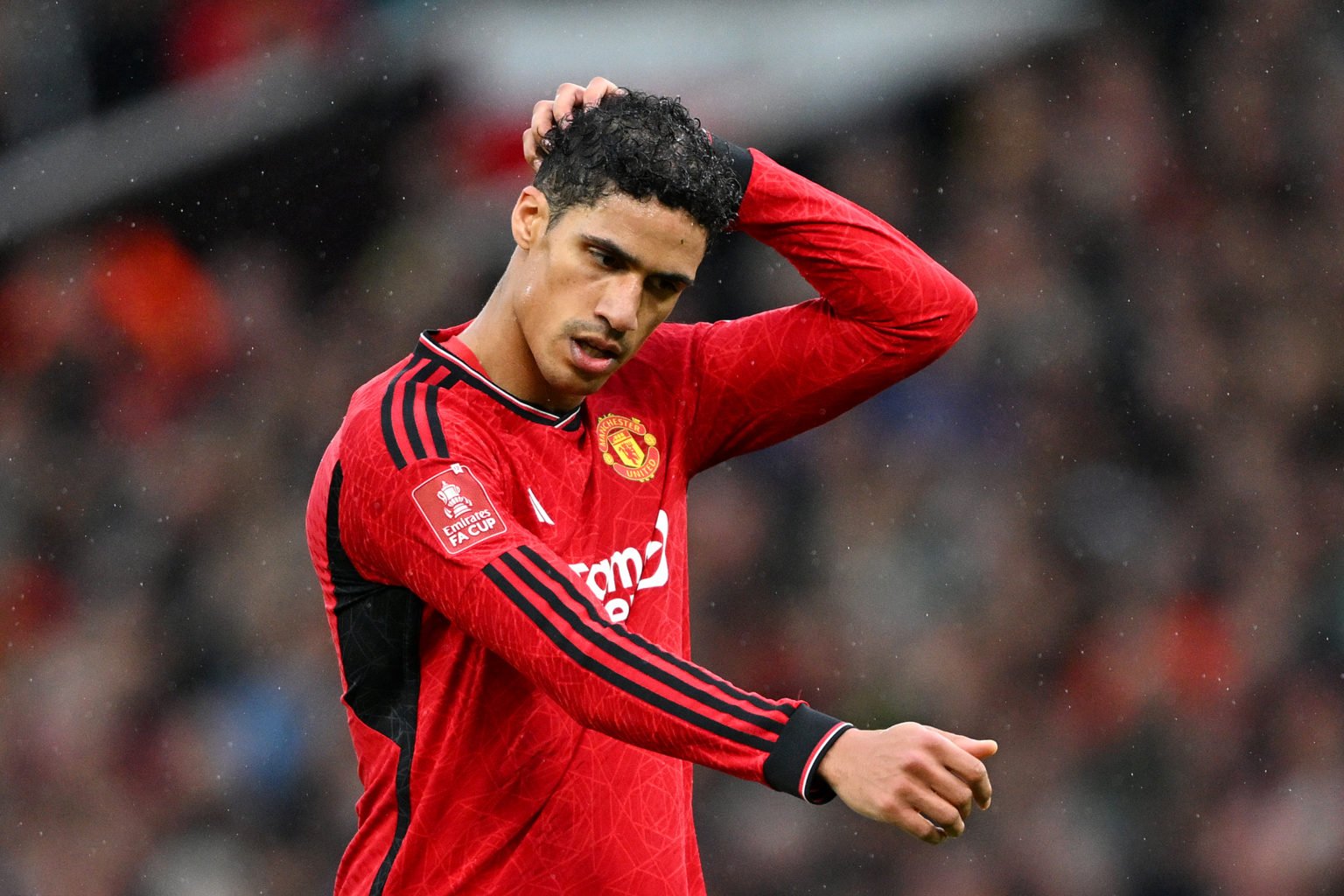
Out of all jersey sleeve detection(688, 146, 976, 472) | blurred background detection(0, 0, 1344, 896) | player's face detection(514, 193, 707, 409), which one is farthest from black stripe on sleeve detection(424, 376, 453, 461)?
blurred background detection(0, 0, 1344, 896)

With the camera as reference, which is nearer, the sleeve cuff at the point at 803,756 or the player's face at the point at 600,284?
the sleeve cuff at the point at 803,756

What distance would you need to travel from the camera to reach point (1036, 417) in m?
6.43

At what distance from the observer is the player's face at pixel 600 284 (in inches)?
92.5

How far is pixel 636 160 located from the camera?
2.35 m

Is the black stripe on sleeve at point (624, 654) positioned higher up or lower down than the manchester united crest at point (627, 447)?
lower down

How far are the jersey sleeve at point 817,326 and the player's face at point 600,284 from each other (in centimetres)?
35

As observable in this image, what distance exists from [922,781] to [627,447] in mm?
994

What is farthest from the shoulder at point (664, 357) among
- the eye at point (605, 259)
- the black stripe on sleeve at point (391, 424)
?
the black stripe on sleeve at point (391, 424)


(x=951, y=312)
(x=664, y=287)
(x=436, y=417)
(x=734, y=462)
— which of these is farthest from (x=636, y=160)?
(x=734, y=462)

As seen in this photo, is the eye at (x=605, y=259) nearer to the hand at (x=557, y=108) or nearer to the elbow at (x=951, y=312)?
the hand at (x=557, y=108)

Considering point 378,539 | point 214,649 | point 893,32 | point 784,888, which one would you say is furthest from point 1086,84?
→ point 378,539

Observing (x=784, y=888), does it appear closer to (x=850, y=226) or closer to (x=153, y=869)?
(x=153, y=869)

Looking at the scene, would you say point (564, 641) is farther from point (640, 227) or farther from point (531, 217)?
point (531, 217)

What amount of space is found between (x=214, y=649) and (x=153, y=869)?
0.81 metres
